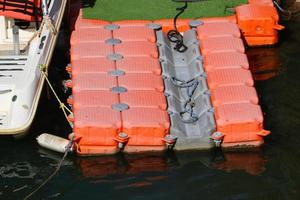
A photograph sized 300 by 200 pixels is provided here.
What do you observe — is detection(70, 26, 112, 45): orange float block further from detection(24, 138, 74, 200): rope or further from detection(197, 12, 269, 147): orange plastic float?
detection(24, 138, 74, 200): rope

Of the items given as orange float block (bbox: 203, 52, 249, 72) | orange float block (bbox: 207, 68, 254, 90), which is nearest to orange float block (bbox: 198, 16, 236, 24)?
orange float block (bbox: 203, 52, 249, 72)

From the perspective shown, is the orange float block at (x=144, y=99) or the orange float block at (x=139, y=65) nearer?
the orange float block at (x=144, y=99)

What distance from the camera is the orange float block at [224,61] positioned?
13547 mm

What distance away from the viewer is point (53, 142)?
490 inches

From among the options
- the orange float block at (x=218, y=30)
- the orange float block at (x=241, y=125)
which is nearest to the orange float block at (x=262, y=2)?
the orange float block at (x=218, y=30)

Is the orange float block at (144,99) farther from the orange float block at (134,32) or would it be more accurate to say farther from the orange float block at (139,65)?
the orange float block at (134,32)

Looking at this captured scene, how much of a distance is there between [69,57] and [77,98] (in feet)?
8.40

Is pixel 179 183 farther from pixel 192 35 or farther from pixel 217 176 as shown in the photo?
pixel 192 35

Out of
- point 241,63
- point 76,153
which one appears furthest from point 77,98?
point 241,63

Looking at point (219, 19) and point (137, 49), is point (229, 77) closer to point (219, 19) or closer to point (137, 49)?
point (137, 49)

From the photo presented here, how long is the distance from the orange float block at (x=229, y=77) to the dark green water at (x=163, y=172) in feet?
3.16

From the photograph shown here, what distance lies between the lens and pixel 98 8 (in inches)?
619

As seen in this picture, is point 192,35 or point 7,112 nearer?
point 7,112

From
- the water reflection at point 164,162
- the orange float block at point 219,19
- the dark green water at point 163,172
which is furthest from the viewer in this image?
the orange float block at point 219,19
